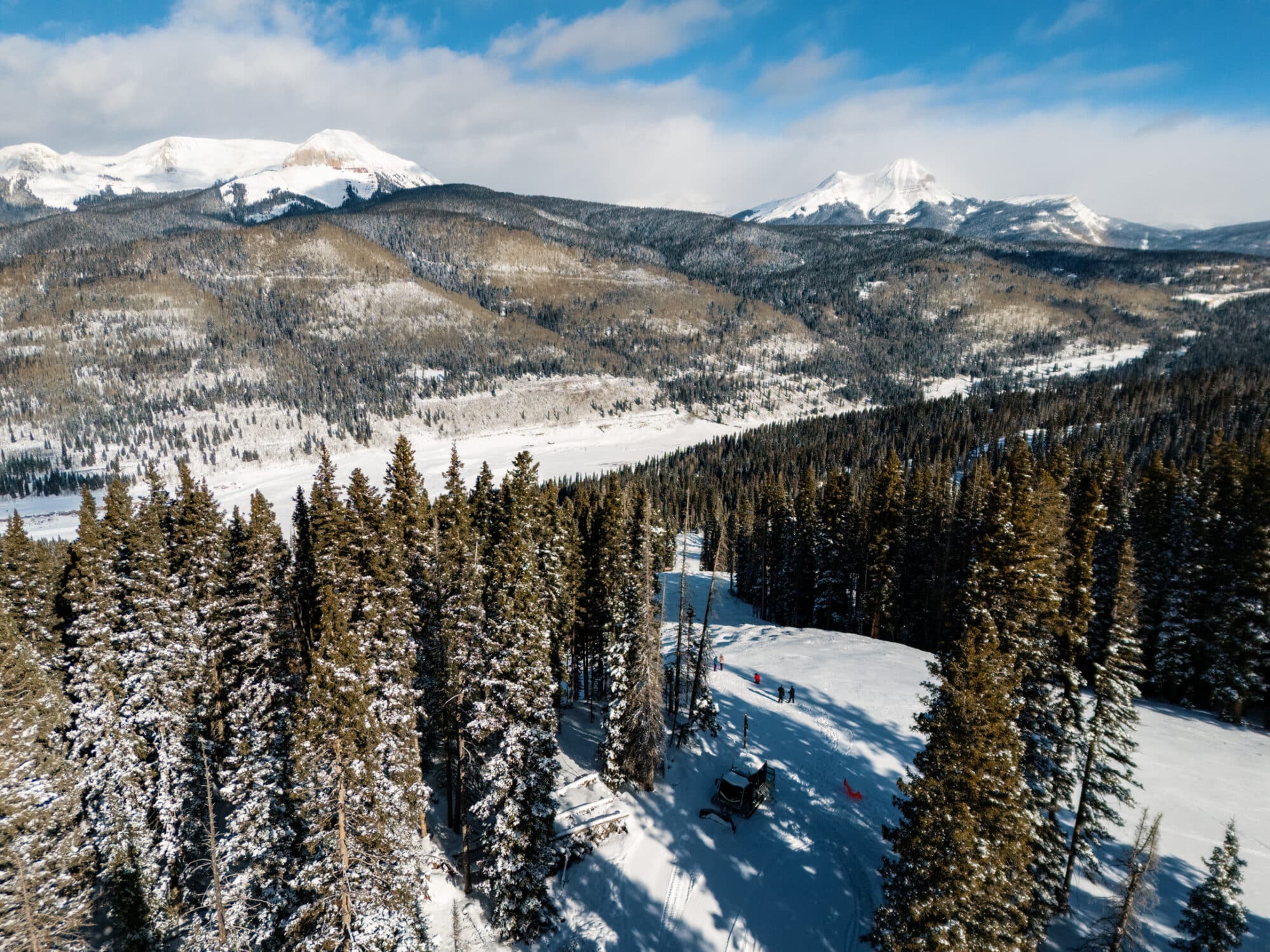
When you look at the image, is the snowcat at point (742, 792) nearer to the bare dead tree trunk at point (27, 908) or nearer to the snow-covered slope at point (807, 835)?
the snow-covered slope at point (807, 835)

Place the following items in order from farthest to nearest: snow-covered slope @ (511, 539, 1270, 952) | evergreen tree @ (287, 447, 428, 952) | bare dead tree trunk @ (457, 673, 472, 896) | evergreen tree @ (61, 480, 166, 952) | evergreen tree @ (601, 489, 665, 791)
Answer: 1. evergreen tree @ (601, 489, 665, 791)
2. bare dead tree trunk @ (457, 673, 472, 896)
3. evergreen tree @ (61, 480, 166, 952)
4. snow-covered slope @ (511, 539, 1270, 952)
5. evergreen tree @ (287, 447, 428, 952)

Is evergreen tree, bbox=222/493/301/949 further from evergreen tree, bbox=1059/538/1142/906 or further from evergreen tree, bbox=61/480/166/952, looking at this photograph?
evergreen tree, bbox=1059/538/1142/906

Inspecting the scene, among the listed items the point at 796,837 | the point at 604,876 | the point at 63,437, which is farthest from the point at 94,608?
the point at 63,437

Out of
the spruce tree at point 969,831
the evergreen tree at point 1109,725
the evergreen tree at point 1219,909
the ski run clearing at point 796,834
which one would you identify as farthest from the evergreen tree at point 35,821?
the evergreen tree at point 1109,725

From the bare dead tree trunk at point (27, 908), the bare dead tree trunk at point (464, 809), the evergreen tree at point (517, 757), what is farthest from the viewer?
the bare dead tree trunk at point (464, 809)

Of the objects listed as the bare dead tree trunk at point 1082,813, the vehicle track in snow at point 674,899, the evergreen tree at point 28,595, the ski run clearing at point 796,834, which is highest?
the evergreen tree at point 28,595

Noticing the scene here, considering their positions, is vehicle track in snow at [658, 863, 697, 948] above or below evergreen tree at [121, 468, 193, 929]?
below

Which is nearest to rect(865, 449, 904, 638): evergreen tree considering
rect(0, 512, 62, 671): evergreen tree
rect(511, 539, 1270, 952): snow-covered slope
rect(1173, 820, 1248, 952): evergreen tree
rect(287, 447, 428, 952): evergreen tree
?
rect(511, 539, 1270, 952): snow-covered slope
